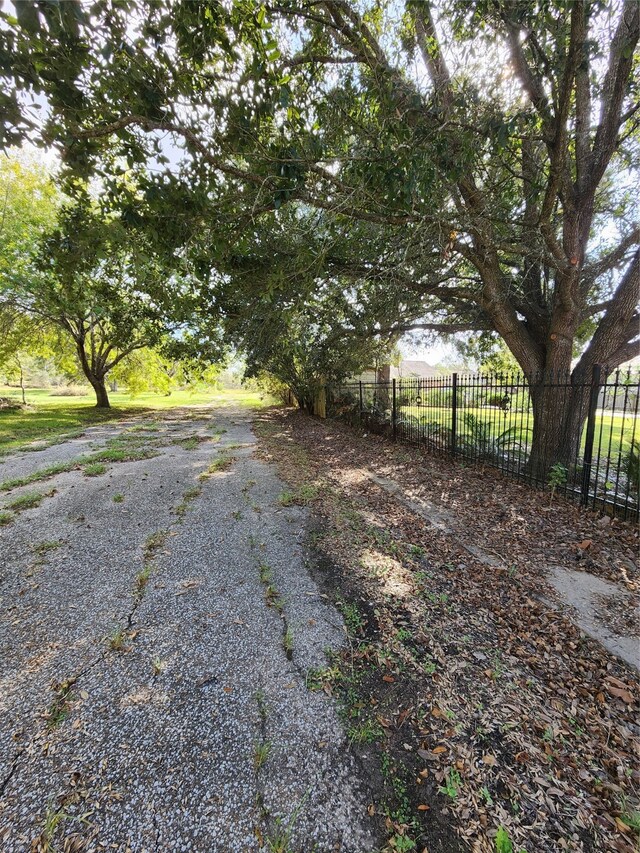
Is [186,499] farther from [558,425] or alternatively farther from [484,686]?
[558,425]

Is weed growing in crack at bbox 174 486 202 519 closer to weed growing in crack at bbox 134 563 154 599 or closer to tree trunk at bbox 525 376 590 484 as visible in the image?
weed growing in crack at bbox 134 563 154 599

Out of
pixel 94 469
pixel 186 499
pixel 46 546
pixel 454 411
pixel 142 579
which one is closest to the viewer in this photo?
pixel 142 579

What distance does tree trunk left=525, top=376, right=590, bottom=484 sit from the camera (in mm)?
5531

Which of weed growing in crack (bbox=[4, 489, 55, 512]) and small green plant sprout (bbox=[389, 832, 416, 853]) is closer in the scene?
small green plant sprout (bbox=[389, 832, 416, 853])

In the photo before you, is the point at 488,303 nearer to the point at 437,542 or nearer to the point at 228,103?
the point at 437,542

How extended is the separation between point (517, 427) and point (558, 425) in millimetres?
1608

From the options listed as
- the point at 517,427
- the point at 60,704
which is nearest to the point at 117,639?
the point at 60,704

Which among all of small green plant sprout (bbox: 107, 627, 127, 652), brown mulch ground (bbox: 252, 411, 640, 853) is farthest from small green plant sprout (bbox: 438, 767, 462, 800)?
small green plant sprout (bbox: 107, 627, 127, 652)

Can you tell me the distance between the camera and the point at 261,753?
1.71 metres

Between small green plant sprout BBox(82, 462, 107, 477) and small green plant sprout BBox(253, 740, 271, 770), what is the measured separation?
597 cm

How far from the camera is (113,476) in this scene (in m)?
6.36

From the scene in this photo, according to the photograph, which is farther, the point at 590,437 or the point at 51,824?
the point at 590,437

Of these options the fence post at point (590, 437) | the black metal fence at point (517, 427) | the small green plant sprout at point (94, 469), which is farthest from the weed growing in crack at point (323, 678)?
Result: the small green plant sprout at point (94, 469)

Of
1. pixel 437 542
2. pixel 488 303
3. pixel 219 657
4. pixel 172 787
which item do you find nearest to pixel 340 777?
pixel 172 787
